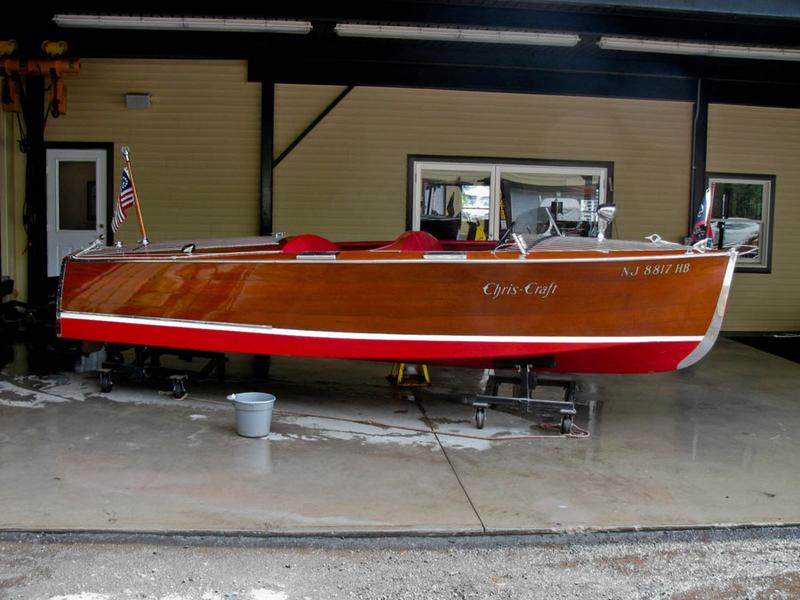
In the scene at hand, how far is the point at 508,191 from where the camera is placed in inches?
348

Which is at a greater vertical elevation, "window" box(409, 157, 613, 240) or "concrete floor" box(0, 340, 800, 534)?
"window" box(409, 157, 613, 240)

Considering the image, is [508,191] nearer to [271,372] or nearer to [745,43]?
[745,43]

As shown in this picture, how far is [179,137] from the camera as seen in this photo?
8.65 meters

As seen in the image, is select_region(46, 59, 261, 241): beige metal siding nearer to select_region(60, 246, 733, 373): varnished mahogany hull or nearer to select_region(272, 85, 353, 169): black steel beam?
select_region(272, 85, 353, 169): black steel beam

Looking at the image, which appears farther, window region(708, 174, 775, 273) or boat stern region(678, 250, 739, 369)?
window region(708, 174, 775, 273)

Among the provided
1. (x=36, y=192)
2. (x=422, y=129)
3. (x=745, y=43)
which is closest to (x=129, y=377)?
(x=36, y=192)

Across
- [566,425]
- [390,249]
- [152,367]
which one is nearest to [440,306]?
[390,249]

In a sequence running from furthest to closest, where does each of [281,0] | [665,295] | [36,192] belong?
[36,192] → [281,0] → [665,295]

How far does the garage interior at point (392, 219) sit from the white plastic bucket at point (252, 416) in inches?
3.1

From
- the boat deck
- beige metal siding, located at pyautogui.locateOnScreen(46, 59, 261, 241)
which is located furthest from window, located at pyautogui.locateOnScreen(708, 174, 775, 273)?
beige metal siding, located at pyautogui.locateOnScreen(46, 59, 261, 241)

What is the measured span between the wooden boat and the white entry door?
3.84m

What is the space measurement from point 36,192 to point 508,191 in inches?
206

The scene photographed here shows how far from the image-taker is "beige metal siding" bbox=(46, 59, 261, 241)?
861 centimetres

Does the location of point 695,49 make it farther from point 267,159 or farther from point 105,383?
point 105,383
